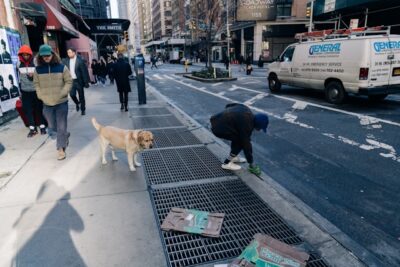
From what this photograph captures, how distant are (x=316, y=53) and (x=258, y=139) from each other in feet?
21.2

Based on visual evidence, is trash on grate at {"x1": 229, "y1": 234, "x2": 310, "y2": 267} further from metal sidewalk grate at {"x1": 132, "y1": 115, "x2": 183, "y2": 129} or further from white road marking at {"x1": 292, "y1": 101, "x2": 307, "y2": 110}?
A: white road marking at {"x1": 292, "y1": 101, "x2": 307, "y2": 110}

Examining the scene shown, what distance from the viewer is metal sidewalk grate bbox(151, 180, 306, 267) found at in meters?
2.96

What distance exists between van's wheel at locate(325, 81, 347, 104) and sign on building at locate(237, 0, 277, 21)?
110 ft

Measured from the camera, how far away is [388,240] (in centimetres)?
320

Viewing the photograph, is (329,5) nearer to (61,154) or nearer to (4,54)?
(4,54)

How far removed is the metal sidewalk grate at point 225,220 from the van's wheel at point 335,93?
7.82m

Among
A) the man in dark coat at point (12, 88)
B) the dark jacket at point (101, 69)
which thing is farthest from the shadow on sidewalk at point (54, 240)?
the dark jacket at point (101, 69)

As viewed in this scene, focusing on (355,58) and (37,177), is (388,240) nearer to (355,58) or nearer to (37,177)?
(37,177)

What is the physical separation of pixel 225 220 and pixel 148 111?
23.9 feet

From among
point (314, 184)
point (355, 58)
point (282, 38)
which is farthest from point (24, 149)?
point (282, 38)

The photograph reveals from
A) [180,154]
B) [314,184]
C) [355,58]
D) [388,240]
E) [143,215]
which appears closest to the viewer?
[388,240]

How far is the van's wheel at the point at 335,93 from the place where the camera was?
1068 cm

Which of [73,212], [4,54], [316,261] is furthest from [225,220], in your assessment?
[4,54]

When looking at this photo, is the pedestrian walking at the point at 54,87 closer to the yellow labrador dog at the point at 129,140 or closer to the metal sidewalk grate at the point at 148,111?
the yellow labrador dog at the point at 129,140
